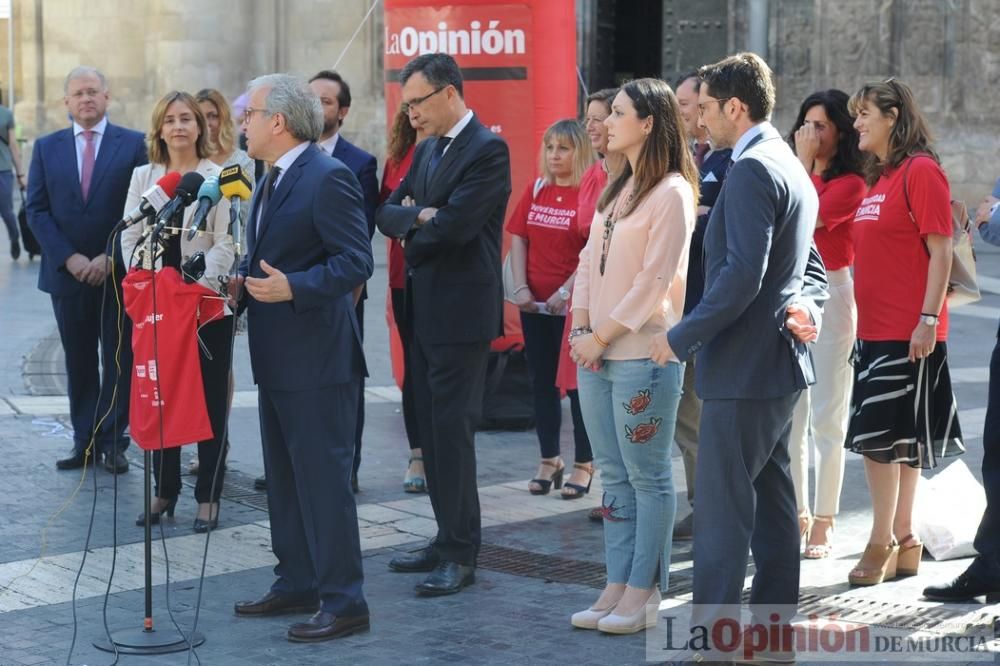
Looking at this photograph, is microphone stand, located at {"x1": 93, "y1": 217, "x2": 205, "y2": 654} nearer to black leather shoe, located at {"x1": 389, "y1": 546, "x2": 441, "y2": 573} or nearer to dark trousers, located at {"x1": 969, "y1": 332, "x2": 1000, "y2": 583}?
black leather shoe, located at {"x1": 389, "y1": 546, "x2": 441, "y2": 573}

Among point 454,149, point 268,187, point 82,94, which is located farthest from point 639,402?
point 82,94

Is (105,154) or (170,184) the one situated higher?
(105,154)

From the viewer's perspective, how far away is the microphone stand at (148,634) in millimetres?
5086

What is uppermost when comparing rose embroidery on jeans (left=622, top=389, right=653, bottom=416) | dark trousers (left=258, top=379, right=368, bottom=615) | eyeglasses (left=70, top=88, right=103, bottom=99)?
eyeglasses (left=70, top=88, right=103, bottom=99)

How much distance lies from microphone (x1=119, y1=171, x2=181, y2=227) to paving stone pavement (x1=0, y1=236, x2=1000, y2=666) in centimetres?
146

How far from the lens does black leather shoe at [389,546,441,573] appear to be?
6137mm

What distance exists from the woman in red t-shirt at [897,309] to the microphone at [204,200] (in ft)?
8.19

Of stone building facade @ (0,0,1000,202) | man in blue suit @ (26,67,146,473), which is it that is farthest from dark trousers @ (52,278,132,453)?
stone building facade @ (0,0,1000,202)

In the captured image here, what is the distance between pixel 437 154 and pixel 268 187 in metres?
0.87

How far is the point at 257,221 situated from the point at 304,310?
0.45 meters

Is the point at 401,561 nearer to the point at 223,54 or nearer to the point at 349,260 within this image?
the point at 349,260

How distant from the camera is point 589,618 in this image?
211 inches

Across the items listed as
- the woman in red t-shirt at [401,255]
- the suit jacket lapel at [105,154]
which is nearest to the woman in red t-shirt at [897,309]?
the woman in red t-shirt at [401,255]

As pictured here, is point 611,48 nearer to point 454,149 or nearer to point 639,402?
point 454,149
